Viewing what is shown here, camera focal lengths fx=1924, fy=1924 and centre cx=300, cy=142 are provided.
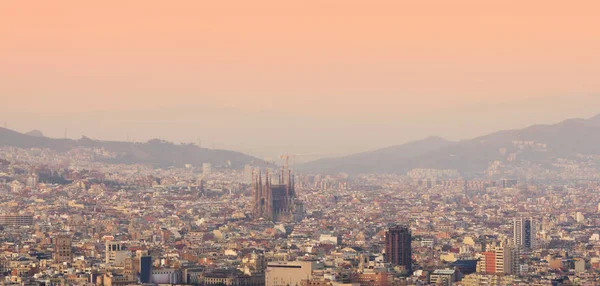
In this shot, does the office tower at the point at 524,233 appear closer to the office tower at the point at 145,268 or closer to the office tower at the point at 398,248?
the office tower at the point at 398,248

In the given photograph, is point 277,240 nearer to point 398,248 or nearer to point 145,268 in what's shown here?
point 398,248

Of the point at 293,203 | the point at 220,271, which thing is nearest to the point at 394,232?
the point at 220,271

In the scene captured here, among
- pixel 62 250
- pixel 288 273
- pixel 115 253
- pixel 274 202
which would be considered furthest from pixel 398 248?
pixel 274 202

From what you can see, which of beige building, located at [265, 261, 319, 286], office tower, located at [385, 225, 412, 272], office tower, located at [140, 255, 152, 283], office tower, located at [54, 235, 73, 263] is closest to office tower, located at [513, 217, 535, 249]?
office tower, located at [385, 225, 412, 272]

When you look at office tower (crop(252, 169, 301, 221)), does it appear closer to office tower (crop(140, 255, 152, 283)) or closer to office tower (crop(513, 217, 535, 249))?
office tower (crop(513, 217, 535, 249))

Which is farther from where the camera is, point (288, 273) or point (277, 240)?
point (277, 240)

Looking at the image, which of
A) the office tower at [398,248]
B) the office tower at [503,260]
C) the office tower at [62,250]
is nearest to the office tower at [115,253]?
the office tower at [62,250]
